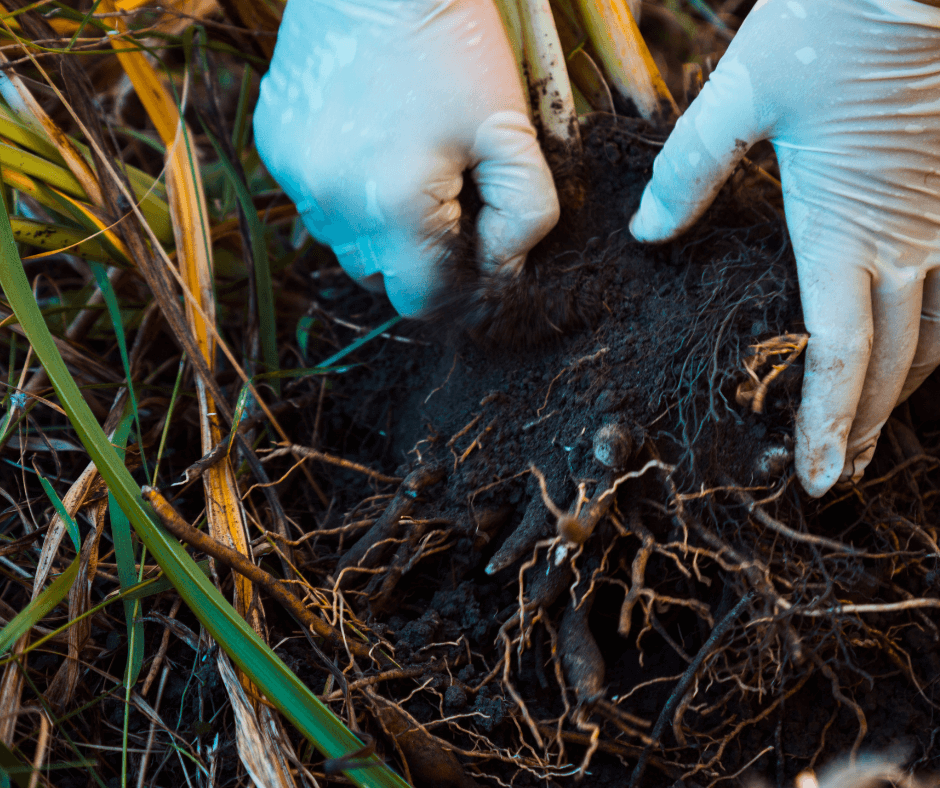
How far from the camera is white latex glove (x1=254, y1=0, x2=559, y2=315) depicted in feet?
3.20

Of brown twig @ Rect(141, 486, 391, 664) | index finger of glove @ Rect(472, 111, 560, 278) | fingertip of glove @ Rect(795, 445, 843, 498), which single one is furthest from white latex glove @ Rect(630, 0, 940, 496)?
brown twig @ Rect(141, 486, 391, 664)

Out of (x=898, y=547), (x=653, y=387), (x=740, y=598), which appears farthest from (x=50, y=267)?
(x=898, y=547)

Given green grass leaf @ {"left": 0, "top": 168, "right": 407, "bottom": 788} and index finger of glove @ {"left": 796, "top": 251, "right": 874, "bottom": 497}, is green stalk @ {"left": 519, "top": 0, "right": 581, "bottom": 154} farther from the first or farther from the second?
green grass leaf @ {"left": 0, "top": 168, "right": 407, "bottom": 788}

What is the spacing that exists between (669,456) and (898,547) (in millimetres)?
417

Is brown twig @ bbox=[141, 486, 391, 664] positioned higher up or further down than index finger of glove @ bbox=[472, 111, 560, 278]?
further down

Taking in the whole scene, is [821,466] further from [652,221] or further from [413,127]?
[413,127]

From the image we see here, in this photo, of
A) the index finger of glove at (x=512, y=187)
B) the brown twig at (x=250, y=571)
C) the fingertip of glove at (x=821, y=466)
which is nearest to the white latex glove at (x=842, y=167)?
the fingertip of glove at (x=821, y=466)

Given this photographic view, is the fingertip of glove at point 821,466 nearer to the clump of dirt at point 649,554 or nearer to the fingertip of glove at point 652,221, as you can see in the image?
the clump of dirt at point 649,554

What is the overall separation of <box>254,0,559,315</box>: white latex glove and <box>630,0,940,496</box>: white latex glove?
286 mm

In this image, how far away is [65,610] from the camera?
0.90 m

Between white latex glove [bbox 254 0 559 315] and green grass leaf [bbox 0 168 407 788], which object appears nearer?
green grass leaf [bbox 0 168 407 788]

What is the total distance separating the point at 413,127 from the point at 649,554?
0.78 m

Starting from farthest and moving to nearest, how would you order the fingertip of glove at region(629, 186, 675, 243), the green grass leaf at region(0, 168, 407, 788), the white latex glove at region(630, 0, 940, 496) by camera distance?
the fingertip of glove at region(629, 186, 675, 243), the white latex glove at region(630, 0, 940, 496), the green grass leaf at region(0, 168, 407, 788)

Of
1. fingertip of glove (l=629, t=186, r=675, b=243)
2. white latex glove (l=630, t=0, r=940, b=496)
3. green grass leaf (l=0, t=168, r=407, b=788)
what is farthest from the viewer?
fingertip of glove (l=629, t=186, r=675, b=243)
